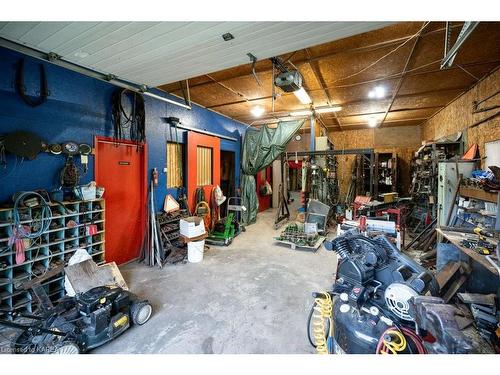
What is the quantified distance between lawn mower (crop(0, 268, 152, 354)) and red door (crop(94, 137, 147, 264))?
4.74 ft

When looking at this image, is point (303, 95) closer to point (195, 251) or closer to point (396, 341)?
point (195, 251)

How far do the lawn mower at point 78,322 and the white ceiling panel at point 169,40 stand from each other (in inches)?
102

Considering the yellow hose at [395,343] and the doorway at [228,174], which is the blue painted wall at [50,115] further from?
the doorway at [228,174]

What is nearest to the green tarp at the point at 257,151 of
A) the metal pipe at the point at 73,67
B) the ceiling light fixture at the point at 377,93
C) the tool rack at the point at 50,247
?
the ceiling light fixture at the point at 377,93

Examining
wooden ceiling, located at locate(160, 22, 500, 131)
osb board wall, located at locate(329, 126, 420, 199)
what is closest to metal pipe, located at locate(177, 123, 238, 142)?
wooden ceiling, located at locate(160, 22, 500, 131)

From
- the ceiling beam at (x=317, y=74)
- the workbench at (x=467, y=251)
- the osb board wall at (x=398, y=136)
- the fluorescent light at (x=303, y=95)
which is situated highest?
the ceiling beam at (x=317, y=74)

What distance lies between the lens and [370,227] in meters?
3.34

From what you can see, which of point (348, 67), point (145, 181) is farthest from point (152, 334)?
point (348, 67)

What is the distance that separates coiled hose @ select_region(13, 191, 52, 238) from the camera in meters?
2.30

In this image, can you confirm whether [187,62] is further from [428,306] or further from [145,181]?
[428,306]

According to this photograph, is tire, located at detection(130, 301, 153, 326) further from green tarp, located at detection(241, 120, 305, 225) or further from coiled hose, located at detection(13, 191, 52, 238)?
green tarp, located at detection(241, 120, 305, 225)

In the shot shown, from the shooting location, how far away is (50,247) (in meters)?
2.77

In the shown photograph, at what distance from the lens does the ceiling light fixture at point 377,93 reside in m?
4.73
